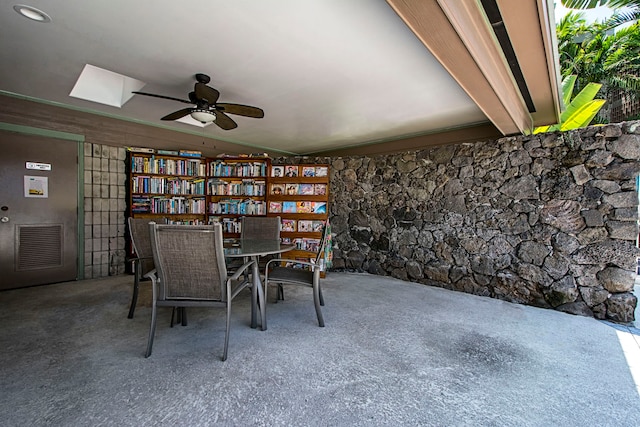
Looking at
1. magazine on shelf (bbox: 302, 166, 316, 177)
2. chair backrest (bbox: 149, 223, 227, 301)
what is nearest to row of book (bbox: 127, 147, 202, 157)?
magazine on shelf (bbox: 302, 166, 316, 177)

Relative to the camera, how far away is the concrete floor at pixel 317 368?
5.07 feet

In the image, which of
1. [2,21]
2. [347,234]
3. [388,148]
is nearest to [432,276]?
[347,234]

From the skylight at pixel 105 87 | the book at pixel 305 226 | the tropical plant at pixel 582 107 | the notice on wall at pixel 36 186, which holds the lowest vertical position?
the book at pixel 305 226

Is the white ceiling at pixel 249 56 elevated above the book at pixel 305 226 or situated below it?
above

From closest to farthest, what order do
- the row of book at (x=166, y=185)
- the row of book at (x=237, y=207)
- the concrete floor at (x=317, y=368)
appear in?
1. the concrete floor at (x=317, y=368)
2. the row of book at (x=166, y=185)
3. the row of book at (x=237, y=207)

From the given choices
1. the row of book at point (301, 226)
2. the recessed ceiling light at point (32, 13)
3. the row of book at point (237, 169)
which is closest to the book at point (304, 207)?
the row of book at point (301, 226)

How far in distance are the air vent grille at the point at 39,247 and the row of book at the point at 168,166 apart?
4.44 ft

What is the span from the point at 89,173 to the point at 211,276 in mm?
3613

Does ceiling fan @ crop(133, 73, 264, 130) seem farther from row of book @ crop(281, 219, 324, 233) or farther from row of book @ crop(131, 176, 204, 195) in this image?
row of book @ crop(281, 219, 324, 233)

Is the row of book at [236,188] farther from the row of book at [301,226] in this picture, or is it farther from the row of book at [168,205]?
the row of book at [301,226]

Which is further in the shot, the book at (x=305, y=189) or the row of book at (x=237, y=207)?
the row of book at (x=237, y=207)

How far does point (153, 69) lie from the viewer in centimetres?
279

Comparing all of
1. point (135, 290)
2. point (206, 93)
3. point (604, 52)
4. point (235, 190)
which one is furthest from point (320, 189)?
point (604, 52)

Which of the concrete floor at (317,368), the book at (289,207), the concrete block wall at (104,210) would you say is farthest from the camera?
the book at (289,207)
